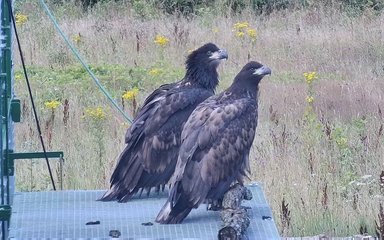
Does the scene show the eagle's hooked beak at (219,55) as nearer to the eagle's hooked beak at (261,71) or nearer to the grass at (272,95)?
the eagle's hooked beak at (261,71)

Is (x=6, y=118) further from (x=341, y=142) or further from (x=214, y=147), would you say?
(x=341, y=142)

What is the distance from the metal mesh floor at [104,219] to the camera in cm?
622

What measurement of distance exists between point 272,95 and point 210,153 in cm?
636

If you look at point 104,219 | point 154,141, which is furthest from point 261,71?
point 104,219

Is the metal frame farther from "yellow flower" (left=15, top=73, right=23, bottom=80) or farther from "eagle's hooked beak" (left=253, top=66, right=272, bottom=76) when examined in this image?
"yellow flower" (left=15, top=73, right=23, bottom=80)

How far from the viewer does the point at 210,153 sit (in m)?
6.87

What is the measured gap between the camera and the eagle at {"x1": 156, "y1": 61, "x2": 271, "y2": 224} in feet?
21.6

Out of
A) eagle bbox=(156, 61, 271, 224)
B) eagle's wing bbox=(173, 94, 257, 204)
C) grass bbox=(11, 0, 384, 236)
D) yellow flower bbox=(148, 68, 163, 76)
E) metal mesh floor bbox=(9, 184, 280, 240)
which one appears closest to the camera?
metal mesh floor bbox=(9, 184, 280, 240)

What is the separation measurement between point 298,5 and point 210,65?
13.9 m

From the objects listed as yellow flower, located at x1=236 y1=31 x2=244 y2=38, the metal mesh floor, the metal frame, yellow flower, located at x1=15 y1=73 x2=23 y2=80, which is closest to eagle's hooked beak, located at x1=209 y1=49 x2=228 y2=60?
the metal mesh floor

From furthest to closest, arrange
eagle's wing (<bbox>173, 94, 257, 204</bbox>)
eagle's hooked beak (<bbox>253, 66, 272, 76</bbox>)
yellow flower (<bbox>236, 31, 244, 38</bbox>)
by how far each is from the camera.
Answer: yellow flower (<bbox>236, 31, 244, 38</bbox>)
eagle's hooked beak (<bbox>253, 66, 272, 76</bbox>)
eagle's wing (<bbox>173, 94, 257, 204</bbox>)

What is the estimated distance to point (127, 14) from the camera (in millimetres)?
20438

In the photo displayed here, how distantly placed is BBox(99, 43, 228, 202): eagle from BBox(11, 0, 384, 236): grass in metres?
1.02

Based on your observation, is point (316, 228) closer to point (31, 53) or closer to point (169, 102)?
point (169, 102)
